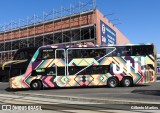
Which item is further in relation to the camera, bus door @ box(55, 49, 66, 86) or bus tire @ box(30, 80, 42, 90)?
bus tire @ box(30, 80, 42, 90)

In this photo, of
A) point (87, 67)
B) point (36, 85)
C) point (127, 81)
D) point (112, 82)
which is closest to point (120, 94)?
point (112, 82)

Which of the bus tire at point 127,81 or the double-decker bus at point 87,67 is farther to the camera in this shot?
the bus tire at point 127,81

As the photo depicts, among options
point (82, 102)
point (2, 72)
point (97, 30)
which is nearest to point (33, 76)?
point (82, 102)

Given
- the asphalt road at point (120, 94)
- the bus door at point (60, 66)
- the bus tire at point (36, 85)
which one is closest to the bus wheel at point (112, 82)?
the asphalt road at point (120, 94)

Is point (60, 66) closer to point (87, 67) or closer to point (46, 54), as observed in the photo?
point (46, 54)

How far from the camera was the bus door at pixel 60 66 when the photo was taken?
24.6 m

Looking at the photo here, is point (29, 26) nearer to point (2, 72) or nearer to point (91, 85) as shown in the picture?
point (2, 72)

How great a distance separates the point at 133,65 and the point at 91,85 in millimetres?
3554

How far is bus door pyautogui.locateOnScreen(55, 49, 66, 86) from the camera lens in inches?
969

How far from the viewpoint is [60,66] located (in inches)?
971

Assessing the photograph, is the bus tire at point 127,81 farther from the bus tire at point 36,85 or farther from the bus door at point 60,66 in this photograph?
the bus tire at point 36,85

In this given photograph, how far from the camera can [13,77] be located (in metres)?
24.8

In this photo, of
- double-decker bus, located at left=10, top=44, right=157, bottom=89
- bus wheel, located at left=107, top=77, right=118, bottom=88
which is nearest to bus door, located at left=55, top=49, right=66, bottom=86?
double-decker bus, located at left=10, top=44, right=157, bottom=89

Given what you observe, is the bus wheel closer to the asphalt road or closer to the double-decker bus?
the double-decker bus
